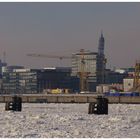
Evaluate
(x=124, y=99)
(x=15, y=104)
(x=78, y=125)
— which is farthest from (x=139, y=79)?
(x=78, y=125)

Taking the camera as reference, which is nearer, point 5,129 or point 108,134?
point 108,134

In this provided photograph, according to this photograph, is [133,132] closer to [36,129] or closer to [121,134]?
[121,134]

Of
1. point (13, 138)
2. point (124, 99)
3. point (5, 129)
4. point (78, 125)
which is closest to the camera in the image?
point (13, 138)

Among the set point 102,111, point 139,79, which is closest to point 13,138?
point 102,111

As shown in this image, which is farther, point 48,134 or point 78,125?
point 78,125

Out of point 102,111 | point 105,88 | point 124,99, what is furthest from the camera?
point 105,88

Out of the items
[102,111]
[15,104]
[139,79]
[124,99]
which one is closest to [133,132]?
[102,111]

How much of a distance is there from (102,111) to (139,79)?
11086cm

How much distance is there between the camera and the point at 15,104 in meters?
35.8

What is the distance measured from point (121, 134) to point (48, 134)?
8.03ft

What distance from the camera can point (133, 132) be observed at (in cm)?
1909

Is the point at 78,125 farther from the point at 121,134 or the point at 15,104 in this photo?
the point at 15,104

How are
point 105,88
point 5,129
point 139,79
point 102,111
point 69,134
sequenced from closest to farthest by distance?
point 69,134
point 5,129
point 102,111
point 139,79
point 105,88

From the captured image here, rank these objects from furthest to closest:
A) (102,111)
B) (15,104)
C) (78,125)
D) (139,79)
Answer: (139,79) < (15,104) < (102,111) < (78,125)
